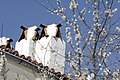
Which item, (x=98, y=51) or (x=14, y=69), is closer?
(x=98, y=51)

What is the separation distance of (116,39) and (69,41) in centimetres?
66

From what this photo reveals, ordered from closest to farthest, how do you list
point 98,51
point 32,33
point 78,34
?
point 98,51, point 78,34, point 32,33

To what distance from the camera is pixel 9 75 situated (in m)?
9.68

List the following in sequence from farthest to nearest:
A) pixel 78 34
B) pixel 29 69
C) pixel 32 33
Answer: pixel 32 33 < pixel 29 69 < pixel 78 34

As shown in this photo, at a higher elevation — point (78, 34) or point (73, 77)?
point (78, 34)

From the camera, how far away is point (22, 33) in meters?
14.2

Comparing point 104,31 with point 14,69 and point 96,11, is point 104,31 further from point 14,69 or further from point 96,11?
point 14,69

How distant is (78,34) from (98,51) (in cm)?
52

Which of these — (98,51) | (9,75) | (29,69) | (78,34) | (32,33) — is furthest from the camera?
(32,33)

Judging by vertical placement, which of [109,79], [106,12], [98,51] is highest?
[106,12]

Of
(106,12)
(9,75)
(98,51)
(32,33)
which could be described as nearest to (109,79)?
(98,51)

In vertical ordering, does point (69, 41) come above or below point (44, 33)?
below

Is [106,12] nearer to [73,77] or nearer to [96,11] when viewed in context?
[96,11]

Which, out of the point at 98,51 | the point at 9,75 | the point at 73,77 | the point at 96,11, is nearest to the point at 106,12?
the point at 96,11
